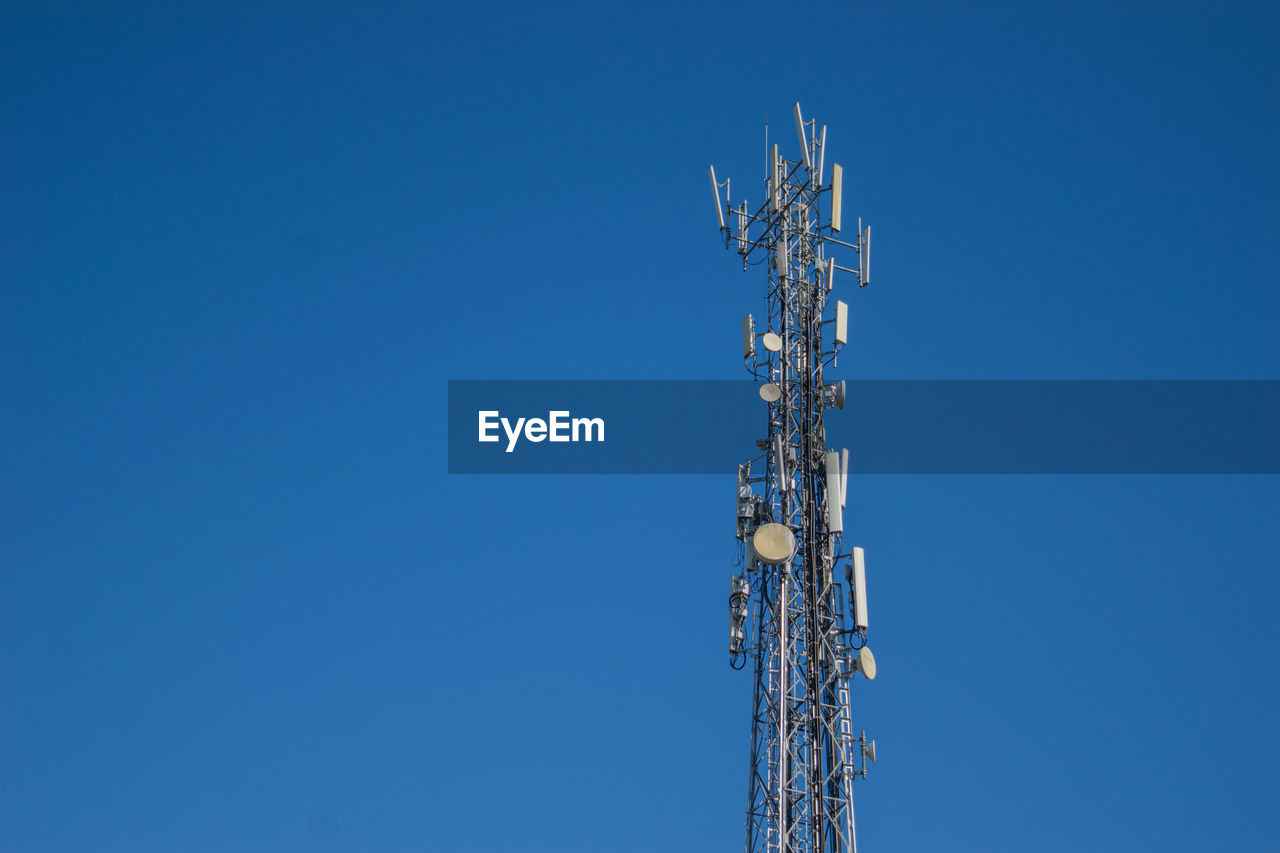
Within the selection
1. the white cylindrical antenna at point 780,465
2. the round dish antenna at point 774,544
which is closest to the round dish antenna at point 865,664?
the round dish antenna at point 774,544

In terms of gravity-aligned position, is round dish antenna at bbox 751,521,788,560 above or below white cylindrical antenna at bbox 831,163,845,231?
below

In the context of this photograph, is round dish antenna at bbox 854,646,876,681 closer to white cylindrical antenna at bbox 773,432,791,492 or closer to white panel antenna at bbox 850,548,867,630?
white panel antenna at bbox 850,548,867,630

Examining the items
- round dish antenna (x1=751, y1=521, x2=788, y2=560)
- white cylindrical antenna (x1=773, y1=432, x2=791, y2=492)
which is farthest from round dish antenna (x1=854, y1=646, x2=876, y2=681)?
white cylindrical antenna (x1=773, y1=432, x2=791, y2=492)

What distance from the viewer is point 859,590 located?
34.1 meters

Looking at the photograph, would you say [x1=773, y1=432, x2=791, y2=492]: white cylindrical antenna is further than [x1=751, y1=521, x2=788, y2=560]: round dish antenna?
Yes

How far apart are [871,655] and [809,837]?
4.35 m

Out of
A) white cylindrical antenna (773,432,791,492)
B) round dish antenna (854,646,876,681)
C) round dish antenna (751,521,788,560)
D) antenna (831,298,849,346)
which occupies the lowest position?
round dish antenna (854,646,876,681)

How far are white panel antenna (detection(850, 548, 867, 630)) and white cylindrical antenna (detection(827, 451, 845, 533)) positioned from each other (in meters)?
0.77

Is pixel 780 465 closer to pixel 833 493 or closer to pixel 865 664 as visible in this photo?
pixel 833 493

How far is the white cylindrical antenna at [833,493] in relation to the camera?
34.6 metres

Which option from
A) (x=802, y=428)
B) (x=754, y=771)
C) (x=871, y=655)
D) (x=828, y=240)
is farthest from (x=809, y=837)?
(x=828, y=240)

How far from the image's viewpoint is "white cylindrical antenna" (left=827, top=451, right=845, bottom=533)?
34594 millimetres

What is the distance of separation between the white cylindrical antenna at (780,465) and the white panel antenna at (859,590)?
7.28 ft

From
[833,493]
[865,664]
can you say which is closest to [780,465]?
[833,493]
